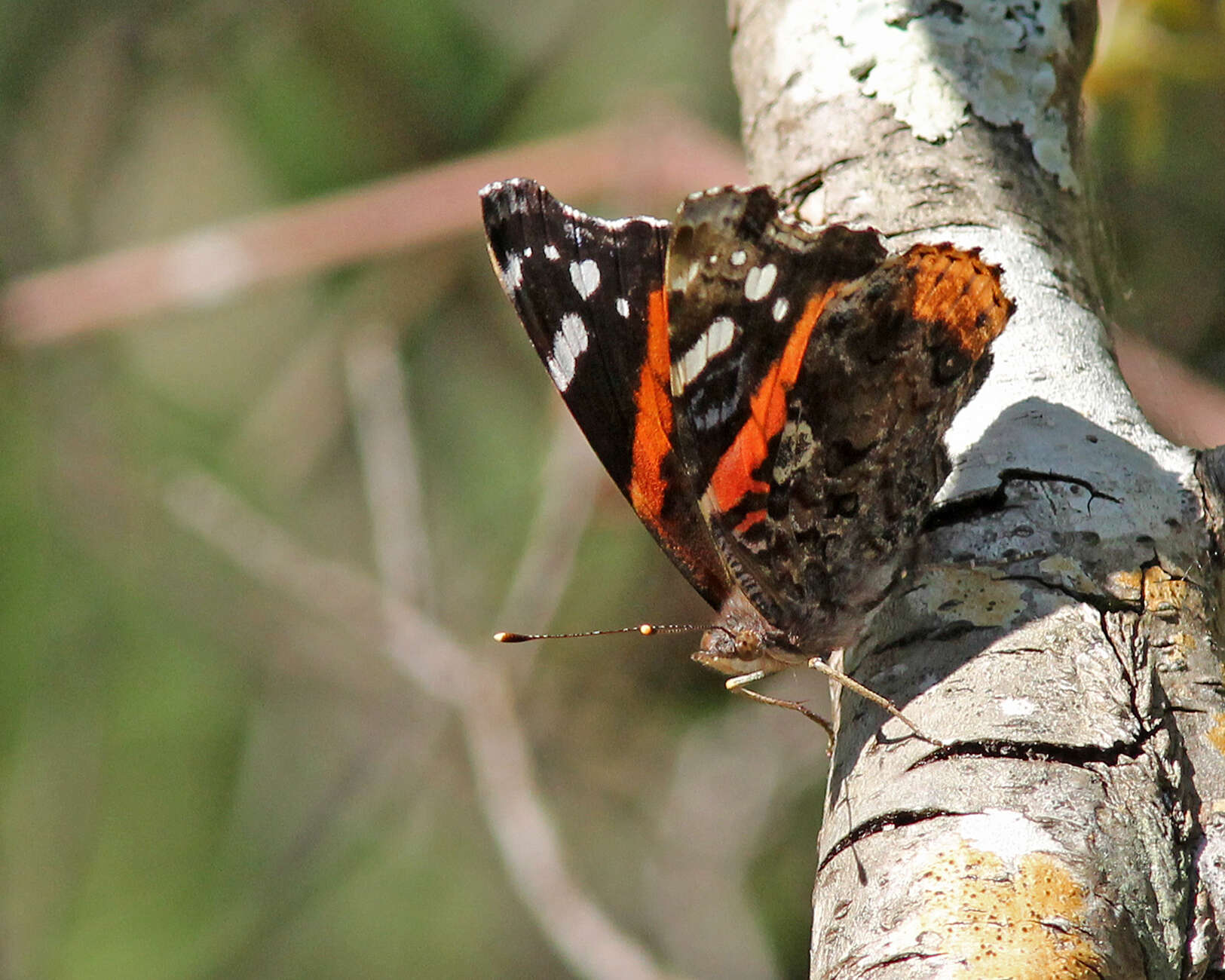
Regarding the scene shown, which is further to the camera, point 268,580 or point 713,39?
point 713,39

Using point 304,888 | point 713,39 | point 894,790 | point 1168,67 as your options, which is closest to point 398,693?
point 304,888

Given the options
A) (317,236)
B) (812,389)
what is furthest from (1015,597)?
(317,236)

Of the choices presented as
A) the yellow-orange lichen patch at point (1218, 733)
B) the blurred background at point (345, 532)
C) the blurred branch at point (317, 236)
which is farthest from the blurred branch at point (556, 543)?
the yellow-orange lichen patch at point (1218, 733)

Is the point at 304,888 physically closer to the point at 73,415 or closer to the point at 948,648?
the point at 73,415

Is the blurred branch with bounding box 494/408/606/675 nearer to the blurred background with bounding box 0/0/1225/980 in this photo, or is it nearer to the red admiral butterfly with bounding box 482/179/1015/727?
the blurred background with bounding box 0/0/1225/980

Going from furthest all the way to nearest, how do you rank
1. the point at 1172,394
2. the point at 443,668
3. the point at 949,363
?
the point at 443,668
the point at 1172,394
the point at 949,363

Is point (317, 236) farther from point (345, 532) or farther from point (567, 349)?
point (567, 349)
